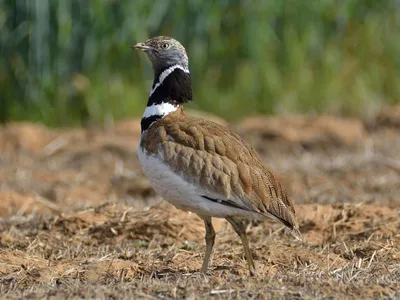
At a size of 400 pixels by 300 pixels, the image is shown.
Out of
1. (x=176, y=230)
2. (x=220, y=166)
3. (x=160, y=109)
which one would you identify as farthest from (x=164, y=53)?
(x=176, y=230)

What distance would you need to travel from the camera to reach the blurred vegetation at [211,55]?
43.9 feet

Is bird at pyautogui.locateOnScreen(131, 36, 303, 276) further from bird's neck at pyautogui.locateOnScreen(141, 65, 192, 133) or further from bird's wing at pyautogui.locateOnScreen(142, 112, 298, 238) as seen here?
bird's neck at pyautogui.locateOnScreen(141, 65, 192, 133)

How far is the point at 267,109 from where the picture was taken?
581 inches

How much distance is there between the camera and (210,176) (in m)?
5.38

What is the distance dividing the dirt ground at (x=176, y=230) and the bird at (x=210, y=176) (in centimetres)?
37

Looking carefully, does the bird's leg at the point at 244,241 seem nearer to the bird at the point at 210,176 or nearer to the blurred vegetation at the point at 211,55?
the bird at the point at 210,176

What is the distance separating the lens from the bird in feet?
17.6

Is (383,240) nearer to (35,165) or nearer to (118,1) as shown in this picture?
(35,165)

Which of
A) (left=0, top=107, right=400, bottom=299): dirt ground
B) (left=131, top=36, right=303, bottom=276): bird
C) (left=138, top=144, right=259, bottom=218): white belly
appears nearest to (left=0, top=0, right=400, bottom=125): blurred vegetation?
(left=0, top=107, right=400, bottom=299): dirt ground

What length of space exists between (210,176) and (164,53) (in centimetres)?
121

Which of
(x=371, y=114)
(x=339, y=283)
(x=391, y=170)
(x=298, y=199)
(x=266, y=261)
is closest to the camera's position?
(x=339, y=283)

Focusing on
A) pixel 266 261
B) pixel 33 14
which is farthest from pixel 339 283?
pixel 33 14

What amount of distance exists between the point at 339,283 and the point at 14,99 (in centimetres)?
956

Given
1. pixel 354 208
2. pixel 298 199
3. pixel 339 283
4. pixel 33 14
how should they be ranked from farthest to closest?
1. pixel 33 14
2. pixel 298 199
3. pixel 354 208
4. pixel 339 283
